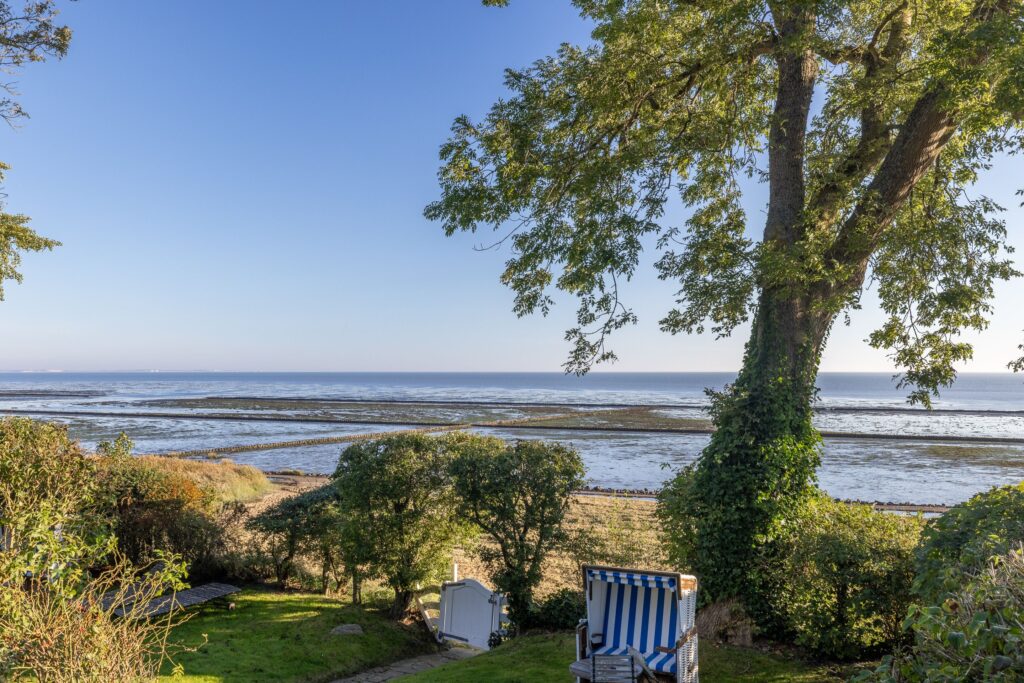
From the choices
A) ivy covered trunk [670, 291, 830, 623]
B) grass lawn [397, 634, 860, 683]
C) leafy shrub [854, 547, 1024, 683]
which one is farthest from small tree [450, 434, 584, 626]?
leafy shrub [854, 547, 1024, 683]

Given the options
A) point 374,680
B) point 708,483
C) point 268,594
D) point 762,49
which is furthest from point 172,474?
point 762,49

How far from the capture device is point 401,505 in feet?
41.5

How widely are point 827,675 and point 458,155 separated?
10.3 meters

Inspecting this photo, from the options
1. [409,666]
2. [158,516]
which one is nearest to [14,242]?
[158,516]

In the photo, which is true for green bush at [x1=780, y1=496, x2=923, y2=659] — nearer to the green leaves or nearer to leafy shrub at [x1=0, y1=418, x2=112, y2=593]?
leafy shrub at [x1=0, y1=418, x2=112, y2=593]

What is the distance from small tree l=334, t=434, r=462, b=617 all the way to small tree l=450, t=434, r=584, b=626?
1.04 m

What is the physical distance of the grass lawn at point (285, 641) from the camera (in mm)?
9758

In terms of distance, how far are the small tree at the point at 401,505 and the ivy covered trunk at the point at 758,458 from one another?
4.96 metres

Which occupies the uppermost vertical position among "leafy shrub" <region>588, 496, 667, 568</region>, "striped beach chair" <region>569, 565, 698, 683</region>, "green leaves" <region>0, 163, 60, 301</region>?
"green leaves" <region>0, 163, 60, 301</region>

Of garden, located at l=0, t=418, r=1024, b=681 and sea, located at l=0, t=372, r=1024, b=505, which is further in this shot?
sea, located at l=0, t=372, r=1024, b=505

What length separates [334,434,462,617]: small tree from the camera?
1248 cm

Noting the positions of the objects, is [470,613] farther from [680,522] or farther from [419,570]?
[680,522]

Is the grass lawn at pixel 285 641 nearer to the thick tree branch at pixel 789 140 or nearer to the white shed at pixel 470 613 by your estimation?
the white shed at pixel 470 613

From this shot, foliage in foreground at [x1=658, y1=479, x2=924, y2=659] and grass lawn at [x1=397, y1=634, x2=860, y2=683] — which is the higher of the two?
foliage in foreground at [x1=658, y1=479, x2=924, y2=659]
